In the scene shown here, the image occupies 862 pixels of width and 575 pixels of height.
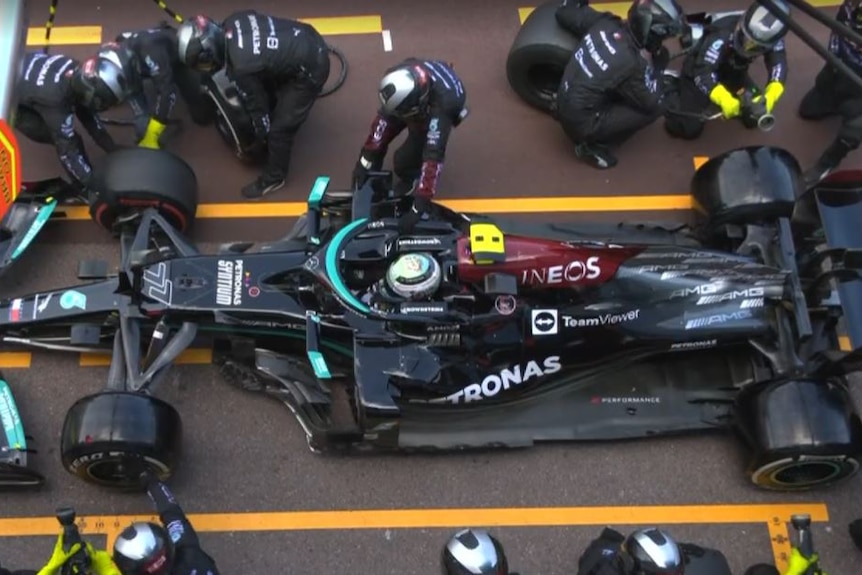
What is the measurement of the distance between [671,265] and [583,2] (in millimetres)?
2555

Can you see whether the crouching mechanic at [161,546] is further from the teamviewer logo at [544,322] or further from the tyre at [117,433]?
the teamviewer logo at [544,322]

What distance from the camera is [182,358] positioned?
7172mm

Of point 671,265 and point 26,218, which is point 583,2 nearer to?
point 671,265

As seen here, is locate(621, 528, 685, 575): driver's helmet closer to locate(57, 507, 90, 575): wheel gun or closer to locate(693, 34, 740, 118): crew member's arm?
locate(57, 507, 90, 575): wheel gun

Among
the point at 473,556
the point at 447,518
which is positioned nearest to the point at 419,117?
the point at 447,518

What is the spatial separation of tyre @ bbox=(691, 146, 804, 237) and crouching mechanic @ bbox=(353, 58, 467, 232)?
6.13 ft

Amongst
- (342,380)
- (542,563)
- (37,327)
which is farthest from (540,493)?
(37,327)

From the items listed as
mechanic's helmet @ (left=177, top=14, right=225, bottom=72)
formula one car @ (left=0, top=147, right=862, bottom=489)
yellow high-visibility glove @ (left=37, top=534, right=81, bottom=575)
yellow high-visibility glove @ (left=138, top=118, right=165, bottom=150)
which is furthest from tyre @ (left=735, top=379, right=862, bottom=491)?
yellow high-visibility glove @ (left=138, top=118, right=165, bottom=150)

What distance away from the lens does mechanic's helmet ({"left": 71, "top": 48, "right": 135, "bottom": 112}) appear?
22.8 ft

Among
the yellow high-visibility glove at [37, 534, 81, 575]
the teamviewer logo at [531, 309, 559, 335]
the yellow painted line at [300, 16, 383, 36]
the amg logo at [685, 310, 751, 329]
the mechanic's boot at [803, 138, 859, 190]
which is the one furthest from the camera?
the yellow painted line at [300, 16, 383, 36]

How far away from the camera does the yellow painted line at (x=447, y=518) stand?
6.57 m

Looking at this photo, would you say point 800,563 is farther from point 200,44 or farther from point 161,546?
point 200,44

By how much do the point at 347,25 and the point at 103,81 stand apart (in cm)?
260

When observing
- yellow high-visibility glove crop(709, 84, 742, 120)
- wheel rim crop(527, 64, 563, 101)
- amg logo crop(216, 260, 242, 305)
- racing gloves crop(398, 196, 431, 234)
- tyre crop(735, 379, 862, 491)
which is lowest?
tyre crop(735, 379, 862, 491)
